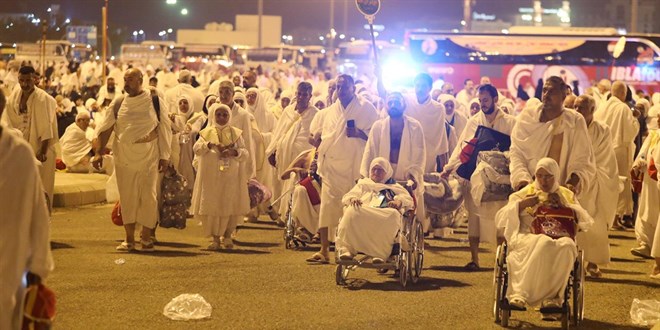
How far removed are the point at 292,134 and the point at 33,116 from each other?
12.2 ft

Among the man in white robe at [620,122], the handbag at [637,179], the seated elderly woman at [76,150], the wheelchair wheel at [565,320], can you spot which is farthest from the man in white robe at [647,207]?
the seated elderly woman at [76,150]

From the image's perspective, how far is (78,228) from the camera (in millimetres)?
16844

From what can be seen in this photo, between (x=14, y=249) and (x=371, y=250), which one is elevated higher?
(x=14, y=249)

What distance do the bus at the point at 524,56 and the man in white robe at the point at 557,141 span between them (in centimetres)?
2994

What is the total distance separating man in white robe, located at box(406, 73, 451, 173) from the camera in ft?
52.7

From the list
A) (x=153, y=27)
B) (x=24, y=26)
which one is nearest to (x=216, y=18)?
(x=153, y=27)

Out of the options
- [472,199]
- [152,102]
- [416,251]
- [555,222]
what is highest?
[152,102]

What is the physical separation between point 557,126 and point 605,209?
1953 millimetres

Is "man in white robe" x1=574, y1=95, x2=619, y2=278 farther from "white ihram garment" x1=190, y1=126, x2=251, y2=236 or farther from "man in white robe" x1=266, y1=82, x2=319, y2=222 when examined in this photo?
"man in white robe" x1=266, y1=82, x2=319, y2=222

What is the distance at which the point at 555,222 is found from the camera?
10234 millimetres

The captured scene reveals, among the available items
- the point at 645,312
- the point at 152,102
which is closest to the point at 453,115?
the point at 152,102

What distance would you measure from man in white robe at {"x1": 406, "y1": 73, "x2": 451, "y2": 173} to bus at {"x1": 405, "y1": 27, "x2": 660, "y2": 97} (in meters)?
25.7

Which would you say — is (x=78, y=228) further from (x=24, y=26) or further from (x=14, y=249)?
(x=24, y=26)

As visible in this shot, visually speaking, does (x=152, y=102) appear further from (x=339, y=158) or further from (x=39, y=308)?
(x=39, y=308)
